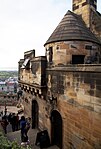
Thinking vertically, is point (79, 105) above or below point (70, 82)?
below

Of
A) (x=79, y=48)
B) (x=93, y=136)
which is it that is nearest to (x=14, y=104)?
(x=79, y=48)

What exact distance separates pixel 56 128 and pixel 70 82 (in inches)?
130

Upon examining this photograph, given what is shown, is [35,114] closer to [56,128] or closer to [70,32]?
[56,128]

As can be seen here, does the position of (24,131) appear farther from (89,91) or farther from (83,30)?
(83,30)

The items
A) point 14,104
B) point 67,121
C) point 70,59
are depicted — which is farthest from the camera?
point 14,104

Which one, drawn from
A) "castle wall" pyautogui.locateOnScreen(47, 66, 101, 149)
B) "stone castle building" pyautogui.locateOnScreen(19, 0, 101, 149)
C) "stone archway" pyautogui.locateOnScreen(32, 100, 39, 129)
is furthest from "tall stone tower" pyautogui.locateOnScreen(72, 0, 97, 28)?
"stone archway" pyautogui.locateOnScreen(32, 100, 39, 129)

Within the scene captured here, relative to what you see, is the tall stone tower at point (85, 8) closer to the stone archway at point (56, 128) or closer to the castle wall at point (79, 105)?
the castle wall at point (79, 105)

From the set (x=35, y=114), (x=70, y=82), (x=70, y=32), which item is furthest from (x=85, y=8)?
(x=35, y=114)

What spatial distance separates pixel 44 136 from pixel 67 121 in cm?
261

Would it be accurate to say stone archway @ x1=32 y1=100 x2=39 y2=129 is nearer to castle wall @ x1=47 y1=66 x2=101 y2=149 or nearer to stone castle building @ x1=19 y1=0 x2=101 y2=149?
stone castle building @ x1=19 y1=0 x2=101 y2=149

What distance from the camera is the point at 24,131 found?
12.1 m

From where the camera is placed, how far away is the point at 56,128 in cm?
1175

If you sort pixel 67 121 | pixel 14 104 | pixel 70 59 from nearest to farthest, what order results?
pixel 67 121, pixel 70 59, pixel 14 104

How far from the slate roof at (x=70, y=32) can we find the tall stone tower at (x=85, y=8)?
4.48ft
